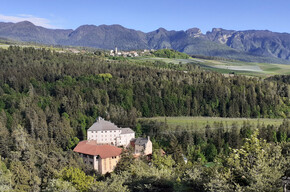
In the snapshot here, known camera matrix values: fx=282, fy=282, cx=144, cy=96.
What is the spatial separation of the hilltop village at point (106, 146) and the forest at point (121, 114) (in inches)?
133

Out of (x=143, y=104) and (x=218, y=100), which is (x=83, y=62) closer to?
(x=143, y=104)

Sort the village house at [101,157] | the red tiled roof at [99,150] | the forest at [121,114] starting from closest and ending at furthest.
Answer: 1. the forest at [121,114]
2. the village house at [101,157]
3. the red tiled roof at [99,150]

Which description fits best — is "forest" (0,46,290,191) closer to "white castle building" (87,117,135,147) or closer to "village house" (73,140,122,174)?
"white castle building" (87,117,135,147)

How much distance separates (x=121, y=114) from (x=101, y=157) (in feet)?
105

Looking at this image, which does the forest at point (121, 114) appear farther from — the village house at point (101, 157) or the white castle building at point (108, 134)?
the village house at point (101, 157)

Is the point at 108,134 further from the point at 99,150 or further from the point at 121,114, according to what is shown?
the point at 99,150

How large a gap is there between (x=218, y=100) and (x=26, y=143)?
233ft

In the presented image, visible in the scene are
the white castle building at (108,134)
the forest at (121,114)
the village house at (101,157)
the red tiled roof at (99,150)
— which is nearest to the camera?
the forest at (121,114)

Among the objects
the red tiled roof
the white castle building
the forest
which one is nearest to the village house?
the red tiled roof

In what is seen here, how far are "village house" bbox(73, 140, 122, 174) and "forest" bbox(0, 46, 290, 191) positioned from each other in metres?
5.10

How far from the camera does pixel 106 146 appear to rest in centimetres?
6475

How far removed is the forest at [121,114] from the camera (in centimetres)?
3588

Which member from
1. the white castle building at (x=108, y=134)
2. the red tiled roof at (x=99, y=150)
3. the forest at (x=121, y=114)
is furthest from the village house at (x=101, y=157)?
the white castle building at (x=108, y=134)

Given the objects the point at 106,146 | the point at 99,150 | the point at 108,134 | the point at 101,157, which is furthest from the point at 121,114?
the point at 101,157
